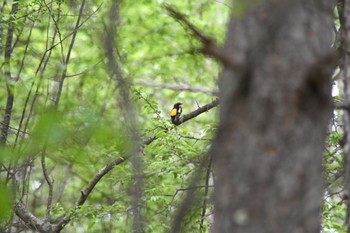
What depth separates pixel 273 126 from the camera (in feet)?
6.43

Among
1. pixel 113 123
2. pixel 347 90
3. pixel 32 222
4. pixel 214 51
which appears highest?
pixel 32 222

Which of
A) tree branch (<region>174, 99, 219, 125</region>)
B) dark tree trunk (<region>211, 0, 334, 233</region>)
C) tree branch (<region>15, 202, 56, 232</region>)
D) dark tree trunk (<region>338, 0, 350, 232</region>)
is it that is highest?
tree branch (<region>174, 99, 219, 125</region>)

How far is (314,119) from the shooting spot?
2.01 meters

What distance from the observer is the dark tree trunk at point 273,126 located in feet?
6.38

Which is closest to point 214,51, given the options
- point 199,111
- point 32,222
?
point 199,111

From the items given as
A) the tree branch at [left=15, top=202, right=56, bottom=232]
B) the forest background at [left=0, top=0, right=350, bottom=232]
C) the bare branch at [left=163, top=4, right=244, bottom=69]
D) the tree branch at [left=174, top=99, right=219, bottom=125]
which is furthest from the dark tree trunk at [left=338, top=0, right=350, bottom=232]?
the tree branch at [left=15, top=202, right=56, bottom=232]

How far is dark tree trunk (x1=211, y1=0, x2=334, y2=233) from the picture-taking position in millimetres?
1944

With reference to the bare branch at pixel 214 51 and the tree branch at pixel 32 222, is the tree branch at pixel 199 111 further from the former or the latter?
the bare branch at pixel 214 51

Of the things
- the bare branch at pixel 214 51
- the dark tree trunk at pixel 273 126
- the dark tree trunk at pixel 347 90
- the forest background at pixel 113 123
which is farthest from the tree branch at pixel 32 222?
the bare branch at pixel 214 51

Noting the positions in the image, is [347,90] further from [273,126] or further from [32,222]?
[32,222]

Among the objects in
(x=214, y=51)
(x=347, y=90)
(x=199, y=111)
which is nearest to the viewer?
(x=214, y=51)

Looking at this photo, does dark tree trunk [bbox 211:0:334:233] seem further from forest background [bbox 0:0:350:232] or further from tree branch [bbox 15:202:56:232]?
tree branch [bbox 15:202:56:232]

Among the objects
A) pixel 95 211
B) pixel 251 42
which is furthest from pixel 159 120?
Answer: pixel 251 42

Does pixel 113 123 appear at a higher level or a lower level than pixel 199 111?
lower
